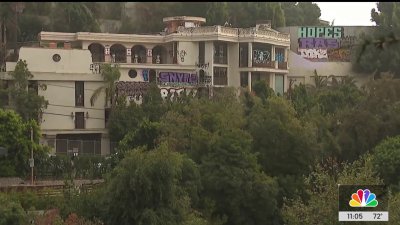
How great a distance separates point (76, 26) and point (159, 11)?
5.85 m

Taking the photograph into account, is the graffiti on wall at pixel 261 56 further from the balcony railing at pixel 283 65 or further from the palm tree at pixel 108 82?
the palm tree at pixel 108 82

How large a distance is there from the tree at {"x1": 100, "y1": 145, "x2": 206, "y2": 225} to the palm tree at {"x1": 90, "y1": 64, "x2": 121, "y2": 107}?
13.6m

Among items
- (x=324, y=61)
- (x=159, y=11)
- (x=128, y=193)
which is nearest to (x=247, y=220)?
(x=128, y=193)

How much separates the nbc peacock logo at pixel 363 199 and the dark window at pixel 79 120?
17.8m

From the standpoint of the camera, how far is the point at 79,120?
102 ft

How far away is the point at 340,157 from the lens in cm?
2353

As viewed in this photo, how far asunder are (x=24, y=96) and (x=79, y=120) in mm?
3660

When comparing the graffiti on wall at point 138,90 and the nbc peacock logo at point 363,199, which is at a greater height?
the graffiti on wall at point 138,90

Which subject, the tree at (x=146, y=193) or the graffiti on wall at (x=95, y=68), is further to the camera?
the graffiti on wall at (x=95, y=68)

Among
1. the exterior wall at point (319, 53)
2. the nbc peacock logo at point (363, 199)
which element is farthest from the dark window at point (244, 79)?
the nbc peacock logo at point (363, 199)

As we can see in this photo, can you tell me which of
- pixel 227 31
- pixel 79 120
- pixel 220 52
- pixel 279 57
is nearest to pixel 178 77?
pixel 220 52

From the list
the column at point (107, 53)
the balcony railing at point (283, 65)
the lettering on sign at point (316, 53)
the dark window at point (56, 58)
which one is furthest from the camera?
the lettering on sign at point (316, 53)

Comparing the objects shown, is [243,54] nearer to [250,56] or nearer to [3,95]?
[250,56]

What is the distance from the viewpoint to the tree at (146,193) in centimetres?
1653
